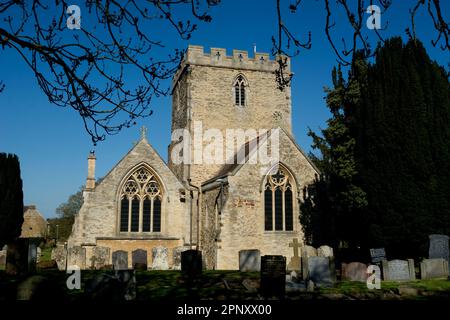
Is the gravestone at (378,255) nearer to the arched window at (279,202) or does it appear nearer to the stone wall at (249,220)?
the stone wall at (249,220)

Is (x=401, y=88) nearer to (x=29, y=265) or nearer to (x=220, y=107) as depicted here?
(x=220, y=107)

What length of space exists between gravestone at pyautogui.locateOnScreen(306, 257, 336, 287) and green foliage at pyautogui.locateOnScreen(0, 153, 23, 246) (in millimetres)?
17416

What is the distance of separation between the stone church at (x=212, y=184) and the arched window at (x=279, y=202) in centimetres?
5

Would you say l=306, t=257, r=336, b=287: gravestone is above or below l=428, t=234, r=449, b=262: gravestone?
below

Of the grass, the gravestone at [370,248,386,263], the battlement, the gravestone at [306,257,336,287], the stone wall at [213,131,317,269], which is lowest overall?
the grass

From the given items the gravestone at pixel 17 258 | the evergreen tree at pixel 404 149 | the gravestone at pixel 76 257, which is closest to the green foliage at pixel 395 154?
the evergreen tree at pixel 404 149

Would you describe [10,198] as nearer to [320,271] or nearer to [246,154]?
[246,154]

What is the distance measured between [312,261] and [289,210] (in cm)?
800

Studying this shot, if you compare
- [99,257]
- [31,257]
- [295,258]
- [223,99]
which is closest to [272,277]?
[31,257]

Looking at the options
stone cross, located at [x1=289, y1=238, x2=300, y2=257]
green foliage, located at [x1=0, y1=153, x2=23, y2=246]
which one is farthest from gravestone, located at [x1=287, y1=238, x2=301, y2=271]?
green foliage, located at [x1=0, y1=153, x2=23, y2=246]

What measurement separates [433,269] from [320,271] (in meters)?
4.25

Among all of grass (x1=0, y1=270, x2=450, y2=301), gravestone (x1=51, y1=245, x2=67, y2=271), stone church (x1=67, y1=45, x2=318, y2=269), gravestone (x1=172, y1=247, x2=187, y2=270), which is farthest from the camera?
stone church (x1=67, y1=45, x2=318, y2=269)

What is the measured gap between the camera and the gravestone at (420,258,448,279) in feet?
42.6

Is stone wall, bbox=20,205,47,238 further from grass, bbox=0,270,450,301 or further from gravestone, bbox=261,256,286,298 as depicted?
gravestone, bbox=261,256,286,298
